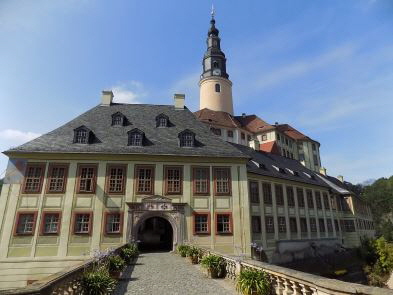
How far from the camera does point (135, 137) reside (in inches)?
1009

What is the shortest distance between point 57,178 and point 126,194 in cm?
562

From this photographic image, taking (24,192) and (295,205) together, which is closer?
(24,192)

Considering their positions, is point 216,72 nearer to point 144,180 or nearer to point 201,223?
point 144,180

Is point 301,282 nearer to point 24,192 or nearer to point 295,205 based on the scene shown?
point 24,192

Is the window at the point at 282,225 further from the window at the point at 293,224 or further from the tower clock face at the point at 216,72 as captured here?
the tower clock face at the point at 216,72

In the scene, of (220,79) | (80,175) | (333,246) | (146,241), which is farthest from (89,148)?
(220,79)

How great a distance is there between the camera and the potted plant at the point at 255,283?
8195 mm

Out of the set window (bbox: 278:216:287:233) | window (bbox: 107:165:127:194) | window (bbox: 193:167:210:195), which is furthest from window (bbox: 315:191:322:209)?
window (bbox: 107:165:127:194)

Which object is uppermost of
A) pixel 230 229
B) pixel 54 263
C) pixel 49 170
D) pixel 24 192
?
pixel 49 170

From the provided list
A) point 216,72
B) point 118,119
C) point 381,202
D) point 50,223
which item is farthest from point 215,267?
point 381,202

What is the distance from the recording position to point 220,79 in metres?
61.3

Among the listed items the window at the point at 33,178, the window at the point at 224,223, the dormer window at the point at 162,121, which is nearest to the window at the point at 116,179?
the window at the point at 33,178

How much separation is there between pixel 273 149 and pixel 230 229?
27.2m

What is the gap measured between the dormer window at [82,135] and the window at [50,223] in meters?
6.17
